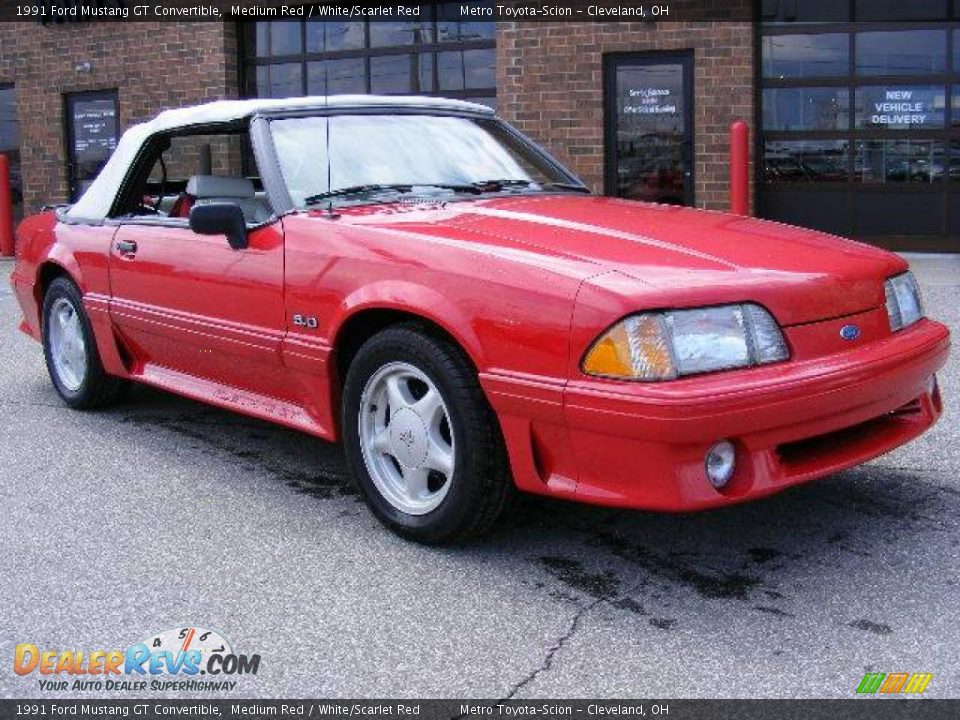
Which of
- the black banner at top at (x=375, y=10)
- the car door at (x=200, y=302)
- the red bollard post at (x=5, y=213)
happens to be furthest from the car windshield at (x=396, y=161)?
the red bollard post at (x=5, y=213)

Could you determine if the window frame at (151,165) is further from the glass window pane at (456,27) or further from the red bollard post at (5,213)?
the red bollard post at (5,213)

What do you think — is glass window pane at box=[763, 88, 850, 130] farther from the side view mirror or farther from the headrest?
the side view mirror

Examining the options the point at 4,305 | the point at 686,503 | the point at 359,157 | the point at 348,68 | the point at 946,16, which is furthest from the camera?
the point at 348,68

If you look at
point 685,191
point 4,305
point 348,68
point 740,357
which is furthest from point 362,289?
point 348,68

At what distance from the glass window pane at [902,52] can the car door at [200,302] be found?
9.03 metres

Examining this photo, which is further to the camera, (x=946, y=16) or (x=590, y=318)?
(x=946, y=16)

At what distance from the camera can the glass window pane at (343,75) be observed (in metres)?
13.9

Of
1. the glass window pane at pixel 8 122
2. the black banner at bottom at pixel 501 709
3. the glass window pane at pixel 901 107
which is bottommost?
the black banner at bottom at pixel 501 709

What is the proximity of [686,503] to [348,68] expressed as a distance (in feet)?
38.1

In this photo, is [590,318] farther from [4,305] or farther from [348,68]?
[348,68]

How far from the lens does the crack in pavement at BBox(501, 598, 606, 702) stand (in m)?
2.78

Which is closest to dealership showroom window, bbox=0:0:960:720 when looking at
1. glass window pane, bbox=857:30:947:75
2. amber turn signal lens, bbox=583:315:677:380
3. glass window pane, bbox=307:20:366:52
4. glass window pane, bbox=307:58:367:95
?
amber turn signal lens, bbox=583:315:677:380

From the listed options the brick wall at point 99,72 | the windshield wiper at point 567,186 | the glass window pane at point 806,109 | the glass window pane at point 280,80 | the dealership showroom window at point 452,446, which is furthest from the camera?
the brick wall at point 99,72

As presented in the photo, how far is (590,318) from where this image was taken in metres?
3.19
